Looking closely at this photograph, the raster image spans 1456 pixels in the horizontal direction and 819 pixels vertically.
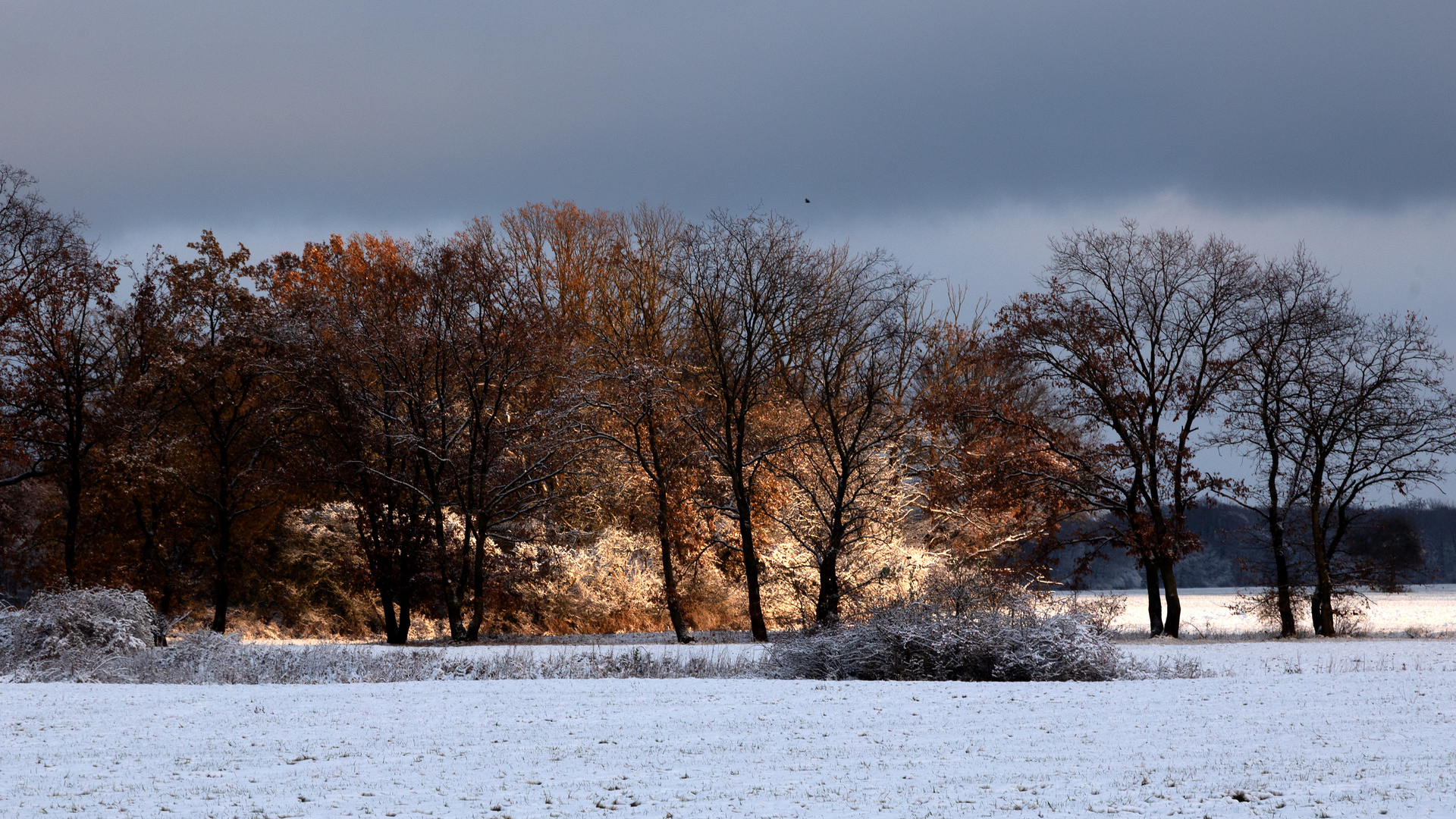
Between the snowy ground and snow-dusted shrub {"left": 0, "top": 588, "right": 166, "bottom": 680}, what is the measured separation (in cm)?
186

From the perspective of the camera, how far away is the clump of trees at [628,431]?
25.3 m

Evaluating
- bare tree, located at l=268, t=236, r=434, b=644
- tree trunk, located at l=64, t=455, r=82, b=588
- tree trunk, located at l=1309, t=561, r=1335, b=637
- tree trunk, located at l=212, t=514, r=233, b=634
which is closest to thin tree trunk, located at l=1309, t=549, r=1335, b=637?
tree trunk, located at l=1309, t=561, r=1335, b=637

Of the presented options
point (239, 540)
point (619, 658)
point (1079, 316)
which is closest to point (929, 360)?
point (1079, 316)

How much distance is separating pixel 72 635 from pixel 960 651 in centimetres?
1385

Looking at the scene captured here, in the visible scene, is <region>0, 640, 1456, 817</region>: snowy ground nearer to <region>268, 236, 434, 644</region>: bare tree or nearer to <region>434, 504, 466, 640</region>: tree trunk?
<region>434, 504, 466, 640</region>: tree trunk

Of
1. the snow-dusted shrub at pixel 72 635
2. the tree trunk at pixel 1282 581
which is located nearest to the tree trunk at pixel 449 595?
the snow-dusted shrub at pixel 72 635

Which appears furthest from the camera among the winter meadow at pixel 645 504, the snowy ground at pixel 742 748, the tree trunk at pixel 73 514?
the tree trunk at pixel 73 514

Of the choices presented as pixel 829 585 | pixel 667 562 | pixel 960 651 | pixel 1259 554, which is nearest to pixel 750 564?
pixel 829 585

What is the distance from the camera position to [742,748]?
386 inches

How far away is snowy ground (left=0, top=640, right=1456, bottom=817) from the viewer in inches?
296

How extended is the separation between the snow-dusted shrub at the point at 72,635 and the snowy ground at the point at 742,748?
1.86 metres

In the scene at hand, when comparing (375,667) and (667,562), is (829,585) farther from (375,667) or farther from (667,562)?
(375,667)

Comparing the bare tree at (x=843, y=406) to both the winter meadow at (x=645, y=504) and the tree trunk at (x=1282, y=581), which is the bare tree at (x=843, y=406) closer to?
the winter meadow at (x=645, y=504)

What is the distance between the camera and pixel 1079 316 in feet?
→ 83.5
